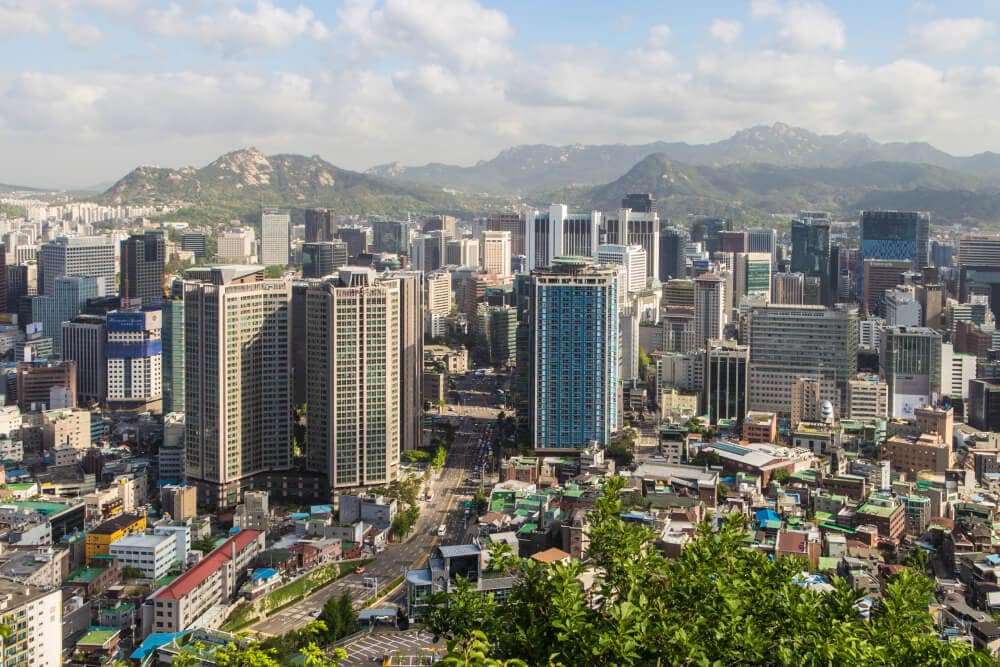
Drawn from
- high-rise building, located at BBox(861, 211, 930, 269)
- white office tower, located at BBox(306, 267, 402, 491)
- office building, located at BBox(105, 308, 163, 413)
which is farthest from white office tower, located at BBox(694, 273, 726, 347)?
high-rise building, located at BBox(861, 211, 930, 269)

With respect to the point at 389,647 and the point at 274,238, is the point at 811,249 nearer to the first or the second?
the point at 274,238

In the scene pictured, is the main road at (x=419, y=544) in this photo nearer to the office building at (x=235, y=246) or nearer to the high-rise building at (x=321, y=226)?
the office building at (x=235, y=246)

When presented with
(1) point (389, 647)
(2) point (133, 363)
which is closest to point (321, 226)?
(2) point (133, 363)

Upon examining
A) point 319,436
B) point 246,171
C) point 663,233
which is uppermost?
point 246,171

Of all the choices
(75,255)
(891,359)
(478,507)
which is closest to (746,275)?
(891,359)

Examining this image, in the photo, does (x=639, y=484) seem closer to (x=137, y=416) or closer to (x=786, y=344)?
(x=786, y=344)

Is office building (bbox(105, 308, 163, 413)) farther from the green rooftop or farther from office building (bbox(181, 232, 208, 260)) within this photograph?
office building (bbox(181, 232, 208, 260))

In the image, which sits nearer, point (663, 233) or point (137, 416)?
point (137, 416)
